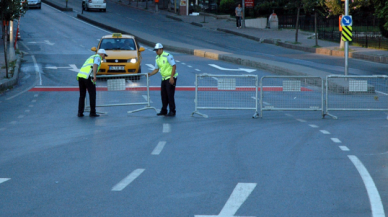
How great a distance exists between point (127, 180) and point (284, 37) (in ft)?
126

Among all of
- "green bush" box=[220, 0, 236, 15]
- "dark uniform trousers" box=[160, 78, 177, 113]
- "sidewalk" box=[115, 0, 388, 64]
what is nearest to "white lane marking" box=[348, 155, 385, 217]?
"dark uniform trousers" box=[160, 78, 177, 113]

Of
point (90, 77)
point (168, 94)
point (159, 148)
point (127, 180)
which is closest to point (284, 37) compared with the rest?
point (168, 94)

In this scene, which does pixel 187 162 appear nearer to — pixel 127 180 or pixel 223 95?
pixel 127 180

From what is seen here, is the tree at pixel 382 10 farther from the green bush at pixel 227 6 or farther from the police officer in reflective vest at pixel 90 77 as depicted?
the green bush at pixel 227 6

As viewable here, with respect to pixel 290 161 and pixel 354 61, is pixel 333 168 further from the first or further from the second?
pixel 354 61

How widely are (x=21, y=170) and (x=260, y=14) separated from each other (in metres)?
55.5

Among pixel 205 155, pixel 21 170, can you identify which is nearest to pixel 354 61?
pixel 205 155

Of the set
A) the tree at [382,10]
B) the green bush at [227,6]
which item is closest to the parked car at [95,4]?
the green bush at [227,6]

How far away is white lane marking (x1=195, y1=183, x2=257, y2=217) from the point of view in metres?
6.41

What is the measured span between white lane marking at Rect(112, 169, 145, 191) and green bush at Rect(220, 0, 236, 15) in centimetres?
5806

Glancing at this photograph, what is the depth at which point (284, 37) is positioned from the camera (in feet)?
148

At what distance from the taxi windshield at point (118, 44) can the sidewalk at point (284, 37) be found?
13.0 meters

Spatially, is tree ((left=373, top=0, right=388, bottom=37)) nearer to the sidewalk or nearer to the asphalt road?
the sidewalk

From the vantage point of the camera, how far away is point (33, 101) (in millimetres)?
17797
